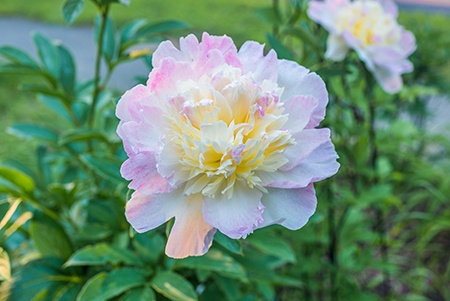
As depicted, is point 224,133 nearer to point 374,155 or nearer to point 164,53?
point 164,53

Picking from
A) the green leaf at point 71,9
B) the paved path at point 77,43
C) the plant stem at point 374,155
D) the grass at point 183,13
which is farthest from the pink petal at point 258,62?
the grass at point 183,13

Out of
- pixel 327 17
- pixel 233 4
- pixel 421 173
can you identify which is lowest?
pixel 233 4

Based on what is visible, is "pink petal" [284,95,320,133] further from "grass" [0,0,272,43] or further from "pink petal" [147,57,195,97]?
"grass" [0,0,272,43]

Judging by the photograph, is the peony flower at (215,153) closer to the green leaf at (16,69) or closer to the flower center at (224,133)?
the flower center at (224,133)

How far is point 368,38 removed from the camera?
90cm

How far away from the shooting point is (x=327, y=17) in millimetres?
872

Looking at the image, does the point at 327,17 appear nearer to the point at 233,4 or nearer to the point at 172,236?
the point at 172,236

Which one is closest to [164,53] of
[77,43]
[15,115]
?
[15,115]

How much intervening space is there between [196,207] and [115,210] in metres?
0.34

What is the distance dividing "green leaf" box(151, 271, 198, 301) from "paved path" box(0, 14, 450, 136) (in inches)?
92.0

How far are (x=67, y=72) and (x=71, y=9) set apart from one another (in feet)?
0.91

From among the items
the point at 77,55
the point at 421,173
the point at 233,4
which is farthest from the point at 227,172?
the point at 233,4

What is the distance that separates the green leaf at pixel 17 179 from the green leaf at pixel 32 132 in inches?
6.6

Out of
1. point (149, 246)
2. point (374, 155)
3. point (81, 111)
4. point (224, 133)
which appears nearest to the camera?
point (224, 133)
